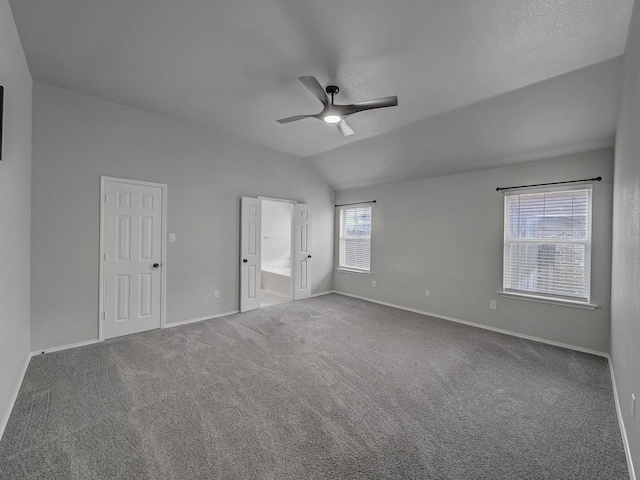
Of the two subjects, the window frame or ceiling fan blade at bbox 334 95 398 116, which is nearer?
ceiling fan blade at bbox 334 95 398 116

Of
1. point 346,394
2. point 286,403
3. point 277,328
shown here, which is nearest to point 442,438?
point 346,394

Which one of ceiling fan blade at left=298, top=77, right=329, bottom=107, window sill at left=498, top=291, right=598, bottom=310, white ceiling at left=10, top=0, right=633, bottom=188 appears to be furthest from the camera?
window sill at left=498, top=291, right=598, bottom=310

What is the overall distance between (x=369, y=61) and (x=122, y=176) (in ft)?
10.6

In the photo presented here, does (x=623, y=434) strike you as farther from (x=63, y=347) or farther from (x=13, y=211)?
(x=63, y=347)

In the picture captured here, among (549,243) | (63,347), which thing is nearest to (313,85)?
(549,243)

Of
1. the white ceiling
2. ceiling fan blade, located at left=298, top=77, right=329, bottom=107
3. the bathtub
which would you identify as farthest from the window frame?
ceiling fan blade, located at left=298, top=77, right=329, bottom=107

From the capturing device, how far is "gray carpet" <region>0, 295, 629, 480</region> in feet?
5.47

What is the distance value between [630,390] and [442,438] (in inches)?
46.4

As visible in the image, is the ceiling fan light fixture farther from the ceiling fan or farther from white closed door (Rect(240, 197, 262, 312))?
white closed door (Rect(240, 197, 262, 312))

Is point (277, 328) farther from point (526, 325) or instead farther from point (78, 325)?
point (526, 325)

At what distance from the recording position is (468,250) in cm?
440

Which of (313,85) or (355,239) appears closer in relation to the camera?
(313,85)

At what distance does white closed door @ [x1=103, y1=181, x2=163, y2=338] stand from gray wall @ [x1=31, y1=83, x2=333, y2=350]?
0.13 metres

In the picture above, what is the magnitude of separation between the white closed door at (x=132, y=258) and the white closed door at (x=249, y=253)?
4.05 ft
